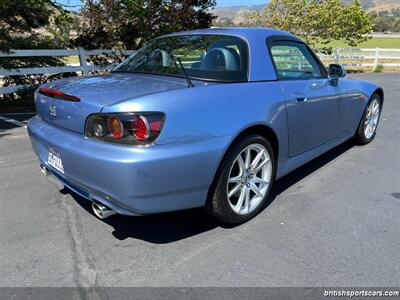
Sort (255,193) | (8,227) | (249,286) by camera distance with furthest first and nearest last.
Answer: (255,193), (8,227), (249,286)

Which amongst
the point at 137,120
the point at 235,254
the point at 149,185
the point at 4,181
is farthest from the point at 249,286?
the point at 4,181

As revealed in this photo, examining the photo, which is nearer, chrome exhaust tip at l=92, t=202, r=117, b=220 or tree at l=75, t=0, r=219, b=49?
chrome exhaust tip at l=92, t=202, r=117, b=220

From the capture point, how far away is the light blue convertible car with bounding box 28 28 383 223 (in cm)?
281

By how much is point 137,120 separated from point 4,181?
2.41 metres

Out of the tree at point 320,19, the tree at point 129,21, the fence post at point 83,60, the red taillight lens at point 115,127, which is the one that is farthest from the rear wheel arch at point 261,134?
the tree at point 320,19

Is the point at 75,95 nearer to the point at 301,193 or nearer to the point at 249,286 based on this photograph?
the point at 249,286

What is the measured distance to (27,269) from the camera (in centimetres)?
287

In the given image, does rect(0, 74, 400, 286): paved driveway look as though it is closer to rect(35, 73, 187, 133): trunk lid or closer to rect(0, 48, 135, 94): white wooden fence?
rect(35, 73, 187, 133): trunk lid

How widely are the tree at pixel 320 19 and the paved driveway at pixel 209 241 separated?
18650mm

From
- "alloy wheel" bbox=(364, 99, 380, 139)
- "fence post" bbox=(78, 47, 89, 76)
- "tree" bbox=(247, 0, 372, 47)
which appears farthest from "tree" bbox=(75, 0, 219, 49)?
"tree" bbox=(247, 0, 372, 47)

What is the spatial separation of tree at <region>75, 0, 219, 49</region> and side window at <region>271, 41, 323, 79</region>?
333 inches

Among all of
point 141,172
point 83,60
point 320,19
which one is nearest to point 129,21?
point 83,60

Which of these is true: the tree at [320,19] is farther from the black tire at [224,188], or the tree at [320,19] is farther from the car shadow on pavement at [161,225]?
the black tire at [224,188]

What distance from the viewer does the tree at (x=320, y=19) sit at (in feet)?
70.1
